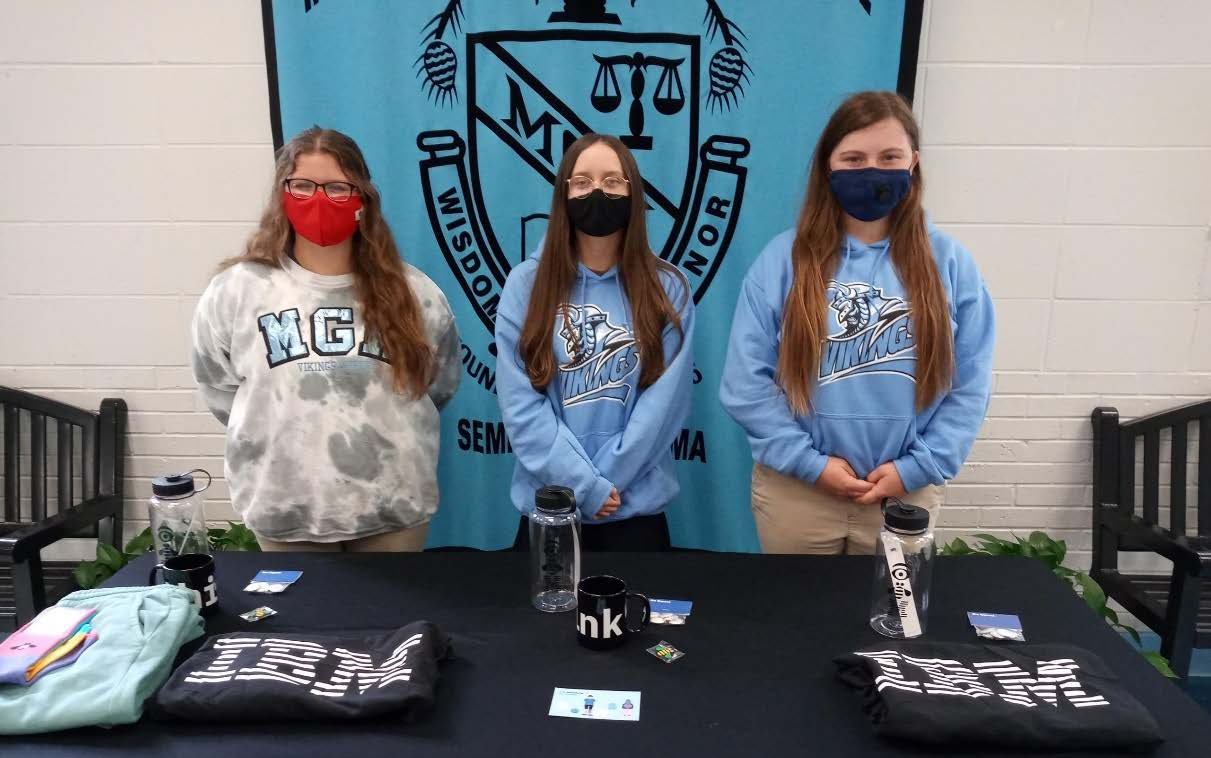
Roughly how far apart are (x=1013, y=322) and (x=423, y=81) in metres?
1.96

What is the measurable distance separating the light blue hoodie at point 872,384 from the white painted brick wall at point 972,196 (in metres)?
0.84

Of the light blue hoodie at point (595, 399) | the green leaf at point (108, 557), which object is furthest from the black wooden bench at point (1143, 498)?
the green leaf at point (108, 557)

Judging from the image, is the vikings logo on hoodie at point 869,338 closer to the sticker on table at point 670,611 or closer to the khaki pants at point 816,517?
the khaki pants at point 816,517

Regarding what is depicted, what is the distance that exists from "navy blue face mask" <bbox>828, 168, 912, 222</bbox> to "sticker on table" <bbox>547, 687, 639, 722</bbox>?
1.11m

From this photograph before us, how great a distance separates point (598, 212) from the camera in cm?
164

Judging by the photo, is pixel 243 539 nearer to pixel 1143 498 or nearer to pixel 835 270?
pixel 835 270

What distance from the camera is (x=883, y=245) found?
1.69m

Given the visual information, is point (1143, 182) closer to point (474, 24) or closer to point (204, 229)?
point (474, 24)

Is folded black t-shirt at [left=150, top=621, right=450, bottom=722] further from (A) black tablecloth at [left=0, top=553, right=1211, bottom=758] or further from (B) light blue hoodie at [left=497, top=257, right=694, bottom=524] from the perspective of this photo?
(B) light blue hoodie at [left=497, top=257, right=694, bottom=524]

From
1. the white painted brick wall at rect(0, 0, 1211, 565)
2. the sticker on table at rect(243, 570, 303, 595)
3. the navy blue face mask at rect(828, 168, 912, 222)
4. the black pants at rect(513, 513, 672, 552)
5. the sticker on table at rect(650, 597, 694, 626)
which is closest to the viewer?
the sticker on table at rect(650, 597, 694, 626)

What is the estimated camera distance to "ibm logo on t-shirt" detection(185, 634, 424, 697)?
101cm

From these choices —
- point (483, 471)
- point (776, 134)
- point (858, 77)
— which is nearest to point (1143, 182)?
point (858, 77)

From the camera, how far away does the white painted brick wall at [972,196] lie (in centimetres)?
226

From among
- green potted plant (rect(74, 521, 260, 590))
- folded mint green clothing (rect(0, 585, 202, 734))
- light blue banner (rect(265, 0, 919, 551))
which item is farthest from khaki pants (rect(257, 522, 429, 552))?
light blue banner (rect(265, 0, 919, 551))
